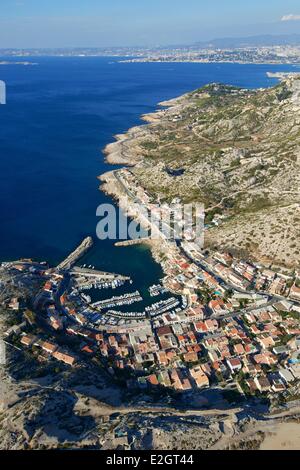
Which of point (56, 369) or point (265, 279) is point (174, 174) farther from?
point (56, 369)

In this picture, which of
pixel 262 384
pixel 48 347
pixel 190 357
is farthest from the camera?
pixel 190 357

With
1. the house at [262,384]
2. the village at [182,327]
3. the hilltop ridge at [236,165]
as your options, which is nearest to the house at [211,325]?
the village at [182,327]

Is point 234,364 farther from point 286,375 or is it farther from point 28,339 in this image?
point 28,339

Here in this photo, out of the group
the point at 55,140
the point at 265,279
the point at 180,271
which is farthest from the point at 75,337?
the point at 55,140

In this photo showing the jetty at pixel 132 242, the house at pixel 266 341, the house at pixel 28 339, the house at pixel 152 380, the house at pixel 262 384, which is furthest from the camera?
the jetty at pixel 132 242

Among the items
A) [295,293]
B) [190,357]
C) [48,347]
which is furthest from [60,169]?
[190,357]

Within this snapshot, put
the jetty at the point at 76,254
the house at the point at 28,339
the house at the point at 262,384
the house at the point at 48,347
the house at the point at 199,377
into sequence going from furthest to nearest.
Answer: the jetty at the point at 76,254 < the house at the point at 28,339 < the house at the point at 48,347 < the house at the point at 199,377 < the house at the point at 262,384

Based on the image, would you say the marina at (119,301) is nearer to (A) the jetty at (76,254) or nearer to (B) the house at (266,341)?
(A) the jetty at (76,254)

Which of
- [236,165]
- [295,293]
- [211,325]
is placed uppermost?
[236,165]

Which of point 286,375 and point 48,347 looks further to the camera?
point 48,347

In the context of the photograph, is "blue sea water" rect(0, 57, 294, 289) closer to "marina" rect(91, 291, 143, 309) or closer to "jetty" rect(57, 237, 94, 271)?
"jetty" rect(57, 237, 94, 271)
